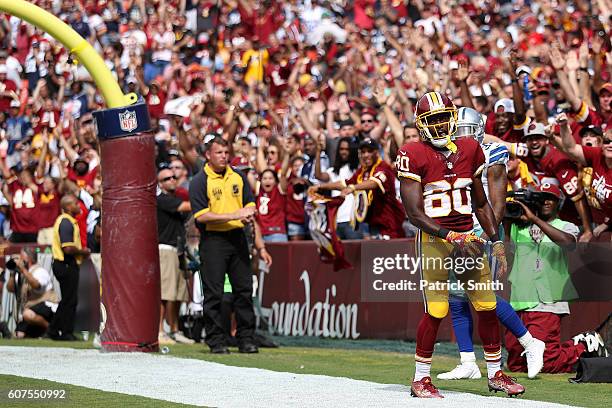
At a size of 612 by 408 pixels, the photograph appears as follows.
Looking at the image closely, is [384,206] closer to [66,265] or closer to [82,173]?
[66,265]

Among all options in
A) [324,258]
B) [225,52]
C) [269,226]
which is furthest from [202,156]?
[225,52]

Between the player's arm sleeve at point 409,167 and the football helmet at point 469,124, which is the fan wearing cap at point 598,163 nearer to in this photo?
the football helmet at point 469,124

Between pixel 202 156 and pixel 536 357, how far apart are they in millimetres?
8920

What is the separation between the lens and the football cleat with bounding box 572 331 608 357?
426 inches

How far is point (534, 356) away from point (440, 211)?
5.99 ft

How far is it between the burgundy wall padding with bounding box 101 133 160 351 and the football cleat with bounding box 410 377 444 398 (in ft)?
16.0

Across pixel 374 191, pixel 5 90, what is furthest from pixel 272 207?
pixel 5 90

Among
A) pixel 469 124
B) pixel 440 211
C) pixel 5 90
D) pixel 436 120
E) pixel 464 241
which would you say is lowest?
pixel 464 241

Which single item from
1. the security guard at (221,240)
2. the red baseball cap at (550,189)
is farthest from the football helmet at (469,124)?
the security guard at (221,240)

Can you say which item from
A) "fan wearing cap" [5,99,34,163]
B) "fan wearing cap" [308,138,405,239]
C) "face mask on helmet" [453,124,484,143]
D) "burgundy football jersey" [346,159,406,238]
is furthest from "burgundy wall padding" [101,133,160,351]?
"fan wearing cap" [5,99,34,163]

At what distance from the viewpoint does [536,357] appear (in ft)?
33.6

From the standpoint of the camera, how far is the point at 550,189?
38.9 ft

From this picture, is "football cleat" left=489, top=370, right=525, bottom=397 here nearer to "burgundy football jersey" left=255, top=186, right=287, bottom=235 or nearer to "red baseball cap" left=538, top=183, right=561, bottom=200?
"red baseball cap" left=538, top=183, right=561, bottom=200

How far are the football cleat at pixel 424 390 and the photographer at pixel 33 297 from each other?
9351 mm
